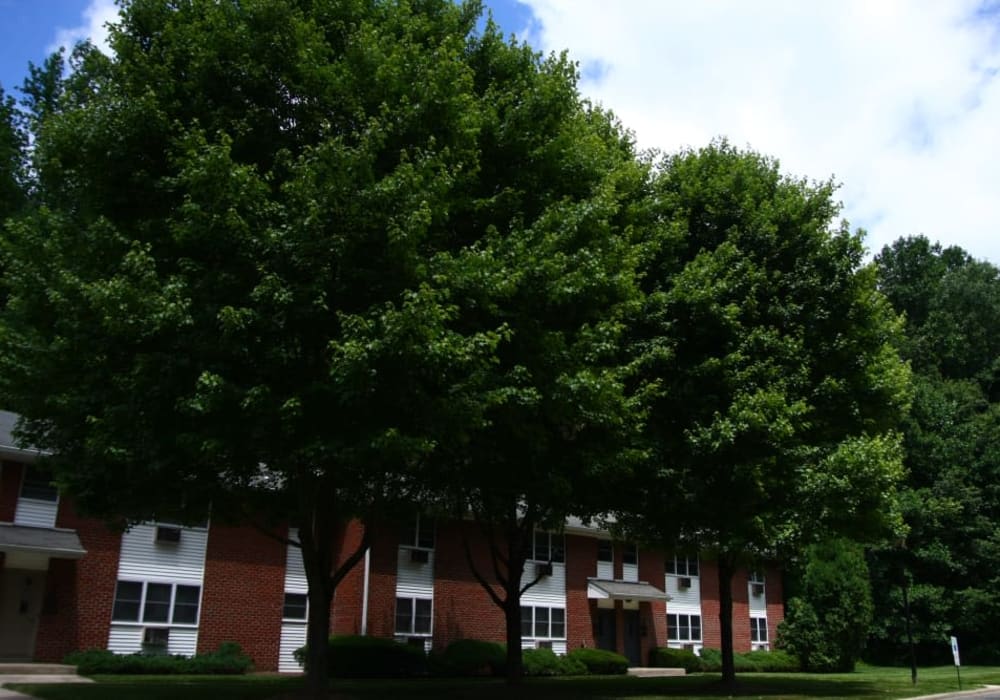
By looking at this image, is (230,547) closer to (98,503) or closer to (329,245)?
(98,503)

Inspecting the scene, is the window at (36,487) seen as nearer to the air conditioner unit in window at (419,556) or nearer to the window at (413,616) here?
the window at (413,616)

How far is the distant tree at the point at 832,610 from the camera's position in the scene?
38656mm

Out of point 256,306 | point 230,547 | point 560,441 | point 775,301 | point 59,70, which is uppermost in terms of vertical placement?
point 59,70

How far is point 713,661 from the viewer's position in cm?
3975

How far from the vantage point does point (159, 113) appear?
13055 mm

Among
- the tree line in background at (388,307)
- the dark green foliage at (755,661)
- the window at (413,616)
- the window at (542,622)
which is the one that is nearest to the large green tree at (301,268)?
the tree line in background at (388,307)

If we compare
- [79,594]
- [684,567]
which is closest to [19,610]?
[79,594]

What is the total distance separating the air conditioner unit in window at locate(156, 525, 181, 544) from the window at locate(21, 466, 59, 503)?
309cm

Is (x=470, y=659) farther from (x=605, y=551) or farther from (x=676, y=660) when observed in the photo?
(x=676, y=660)

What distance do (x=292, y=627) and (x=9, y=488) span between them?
380 inches

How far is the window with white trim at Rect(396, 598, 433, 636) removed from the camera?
99.3 ft

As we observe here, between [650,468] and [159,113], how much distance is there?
40.3ft

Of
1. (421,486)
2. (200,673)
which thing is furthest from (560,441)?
(200,673)

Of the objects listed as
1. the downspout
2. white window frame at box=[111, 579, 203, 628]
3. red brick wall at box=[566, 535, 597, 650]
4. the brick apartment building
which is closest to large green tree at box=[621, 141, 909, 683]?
the brick apartment building
